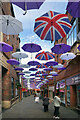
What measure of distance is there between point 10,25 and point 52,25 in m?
2.31

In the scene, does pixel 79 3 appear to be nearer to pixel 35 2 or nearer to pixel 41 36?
pixel 35 2

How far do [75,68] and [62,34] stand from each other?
22.9ft

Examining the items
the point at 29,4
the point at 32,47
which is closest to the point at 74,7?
the point at 29,4

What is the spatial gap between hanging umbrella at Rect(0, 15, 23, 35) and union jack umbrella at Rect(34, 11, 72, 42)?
3.36 ft

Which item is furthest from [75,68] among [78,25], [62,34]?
[62,34]

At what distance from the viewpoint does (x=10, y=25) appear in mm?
9523

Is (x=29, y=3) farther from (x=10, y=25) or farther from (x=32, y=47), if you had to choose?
(x=32, y=47)

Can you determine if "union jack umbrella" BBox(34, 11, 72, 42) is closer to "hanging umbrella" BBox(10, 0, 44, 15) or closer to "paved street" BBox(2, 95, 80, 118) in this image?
"hanging umbrella" BBox(10, 0, 44, 15)

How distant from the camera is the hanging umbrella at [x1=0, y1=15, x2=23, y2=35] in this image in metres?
9.12

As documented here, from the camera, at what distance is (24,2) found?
308 inches

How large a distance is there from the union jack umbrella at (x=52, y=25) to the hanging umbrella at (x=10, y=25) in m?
1.02

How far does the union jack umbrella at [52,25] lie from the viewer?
9211 millimetres

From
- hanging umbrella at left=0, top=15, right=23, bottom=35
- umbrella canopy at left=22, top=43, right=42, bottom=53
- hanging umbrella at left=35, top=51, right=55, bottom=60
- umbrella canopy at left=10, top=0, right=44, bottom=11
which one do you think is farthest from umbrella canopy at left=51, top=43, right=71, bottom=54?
umbrella canopy at left=10, top=0, right=44, bottom=11

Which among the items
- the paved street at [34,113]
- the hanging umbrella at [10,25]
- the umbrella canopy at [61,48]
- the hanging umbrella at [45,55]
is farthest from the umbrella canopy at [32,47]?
the paved street at [34,113]
